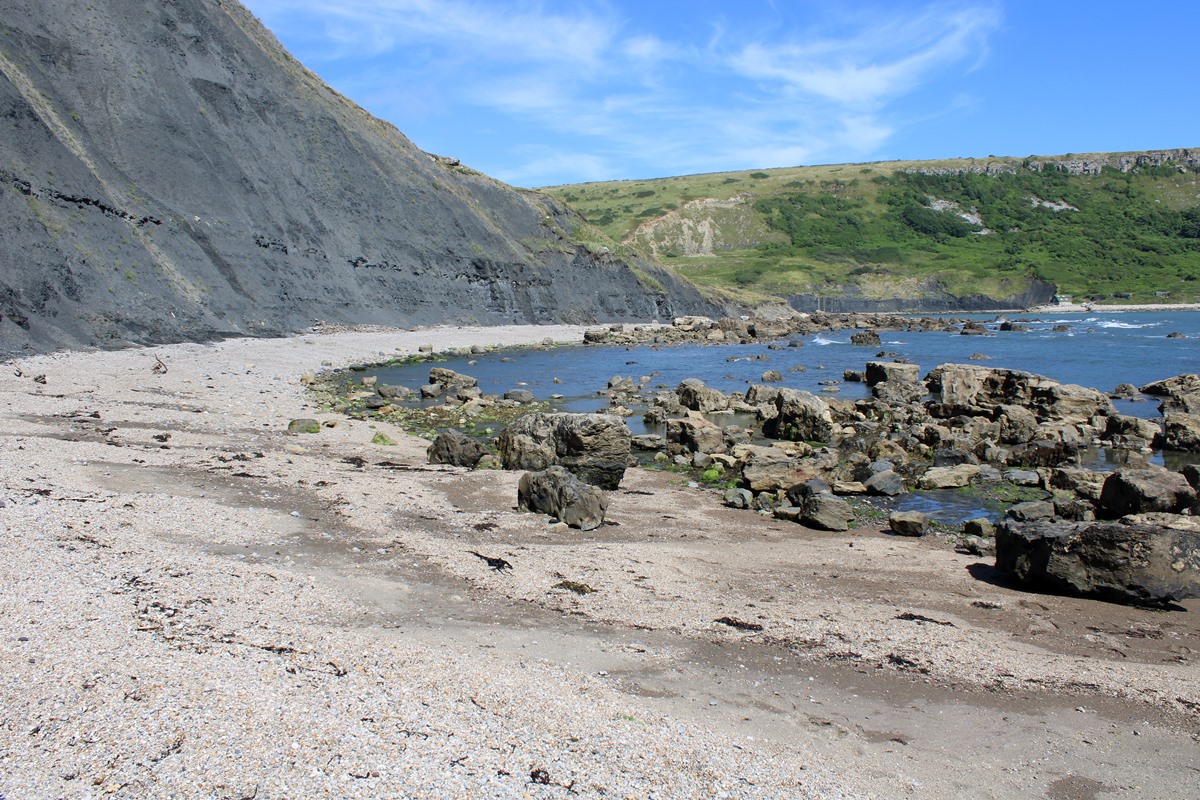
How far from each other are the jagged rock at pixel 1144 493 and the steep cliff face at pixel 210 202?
3122 cm

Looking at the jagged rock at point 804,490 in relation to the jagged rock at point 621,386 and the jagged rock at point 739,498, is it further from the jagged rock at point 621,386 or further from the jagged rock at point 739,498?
the jagged rock at point 621,386

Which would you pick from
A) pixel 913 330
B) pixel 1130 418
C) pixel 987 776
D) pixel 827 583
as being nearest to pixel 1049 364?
pixel 1130 418

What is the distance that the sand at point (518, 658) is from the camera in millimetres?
5465

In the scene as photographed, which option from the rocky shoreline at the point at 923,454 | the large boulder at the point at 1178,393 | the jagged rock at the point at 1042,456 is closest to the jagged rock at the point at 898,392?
the rocky shoreline at the point at 923,454

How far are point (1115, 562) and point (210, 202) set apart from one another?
46194mm

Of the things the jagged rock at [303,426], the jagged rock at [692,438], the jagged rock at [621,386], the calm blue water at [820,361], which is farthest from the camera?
the calm blue water at [820,361]

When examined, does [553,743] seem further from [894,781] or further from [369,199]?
[369,199]

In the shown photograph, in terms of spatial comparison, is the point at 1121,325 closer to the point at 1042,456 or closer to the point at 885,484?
the point at 1042,456

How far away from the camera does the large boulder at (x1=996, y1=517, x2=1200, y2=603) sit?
992 centimetres

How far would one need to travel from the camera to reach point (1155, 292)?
376 feet

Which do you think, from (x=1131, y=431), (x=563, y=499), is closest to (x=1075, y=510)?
(x=563, y=499)

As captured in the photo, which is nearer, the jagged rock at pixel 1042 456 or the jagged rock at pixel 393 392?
the jagged rock at pixel 1042 456

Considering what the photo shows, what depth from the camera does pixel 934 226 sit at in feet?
494

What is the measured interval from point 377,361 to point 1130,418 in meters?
32.0
